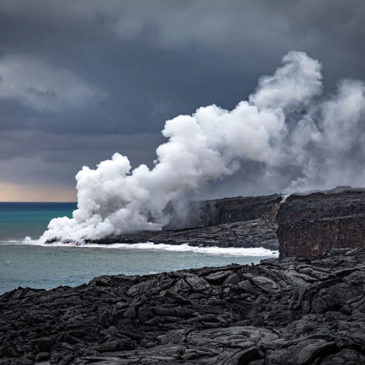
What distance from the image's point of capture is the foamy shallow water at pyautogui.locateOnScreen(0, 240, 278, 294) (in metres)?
51.6

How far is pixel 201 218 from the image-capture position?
10225 centimetres

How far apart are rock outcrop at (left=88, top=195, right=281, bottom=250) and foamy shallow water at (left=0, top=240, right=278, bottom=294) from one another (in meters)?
2.71

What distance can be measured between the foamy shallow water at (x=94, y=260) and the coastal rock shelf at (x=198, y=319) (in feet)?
81.4

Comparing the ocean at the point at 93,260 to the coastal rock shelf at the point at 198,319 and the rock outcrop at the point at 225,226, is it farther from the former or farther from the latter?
the coastal rock shelf at the point at 198,319

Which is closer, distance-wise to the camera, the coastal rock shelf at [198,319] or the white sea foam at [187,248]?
the coastal rock shelf at [198,319]

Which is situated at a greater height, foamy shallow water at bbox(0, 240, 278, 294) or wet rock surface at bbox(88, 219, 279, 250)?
wet rock surface at bbox(88, 219, 279, 250)

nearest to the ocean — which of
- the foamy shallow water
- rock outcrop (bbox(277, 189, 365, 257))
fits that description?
the foamy shallow water

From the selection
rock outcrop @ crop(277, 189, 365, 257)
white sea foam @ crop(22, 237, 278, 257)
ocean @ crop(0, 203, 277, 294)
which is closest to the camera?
rock outcrop @ crop(277, 189, 365, 257)

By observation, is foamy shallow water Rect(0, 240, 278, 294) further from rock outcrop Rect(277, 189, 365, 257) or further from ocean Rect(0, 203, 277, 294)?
rock outcrop Rect(277, 189, 365, 257)

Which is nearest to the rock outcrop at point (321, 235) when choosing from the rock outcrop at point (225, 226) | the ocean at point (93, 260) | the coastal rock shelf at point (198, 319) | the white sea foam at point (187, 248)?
the ocean at point (93, 260)

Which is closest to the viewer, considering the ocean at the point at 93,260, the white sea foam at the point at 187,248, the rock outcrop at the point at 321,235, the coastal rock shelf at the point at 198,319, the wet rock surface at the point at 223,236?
the coastal rock shelf at the point at 198,319

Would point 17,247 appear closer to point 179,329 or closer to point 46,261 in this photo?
point 46,261

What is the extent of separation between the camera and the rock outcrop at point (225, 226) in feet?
265

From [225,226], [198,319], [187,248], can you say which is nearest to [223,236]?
[225,226]
